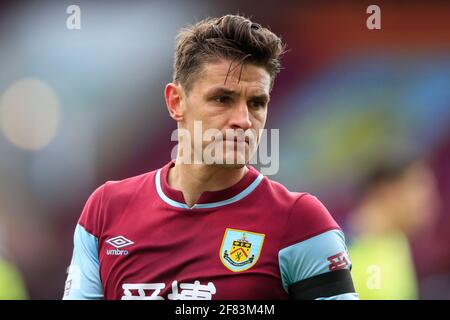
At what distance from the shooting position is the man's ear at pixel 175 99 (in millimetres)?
2260

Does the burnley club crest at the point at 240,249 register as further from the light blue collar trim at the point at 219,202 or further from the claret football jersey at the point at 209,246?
the light blue collar trim at the point at 219,202

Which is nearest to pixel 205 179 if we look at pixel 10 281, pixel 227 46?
pixel 227 46

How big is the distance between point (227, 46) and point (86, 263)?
3.25 ft

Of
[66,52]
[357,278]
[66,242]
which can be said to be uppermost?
[66,52]

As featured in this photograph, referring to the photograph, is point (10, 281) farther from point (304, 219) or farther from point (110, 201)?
point (304, 219)

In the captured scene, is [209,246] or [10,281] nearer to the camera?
[209,246]

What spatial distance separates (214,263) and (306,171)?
3307mm

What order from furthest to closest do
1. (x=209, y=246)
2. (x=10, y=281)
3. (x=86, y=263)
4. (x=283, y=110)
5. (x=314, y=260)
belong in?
(x=283, y=110) < (x=10, y=281) < (x=86, y=263) < (x=209, y=246) < (x=314, y=260)

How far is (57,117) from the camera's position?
5.24 m

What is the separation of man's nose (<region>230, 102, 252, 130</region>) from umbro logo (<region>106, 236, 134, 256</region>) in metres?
0.59

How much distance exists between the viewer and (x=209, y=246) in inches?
79.4

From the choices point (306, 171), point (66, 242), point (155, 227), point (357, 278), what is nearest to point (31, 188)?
point (66, 242)

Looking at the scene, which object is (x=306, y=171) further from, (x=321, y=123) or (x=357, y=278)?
(x=357, y=278)
